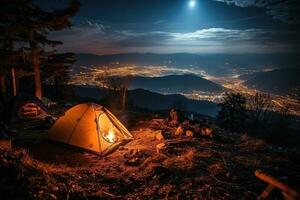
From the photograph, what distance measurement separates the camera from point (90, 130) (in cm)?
1197

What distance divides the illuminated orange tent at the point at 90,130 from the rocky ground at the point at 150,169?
1.35 feet

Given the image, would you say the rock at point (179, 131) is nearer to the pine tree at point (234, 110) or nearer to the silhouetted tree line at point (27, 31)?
the silhouetted tree line at point (27, 31)

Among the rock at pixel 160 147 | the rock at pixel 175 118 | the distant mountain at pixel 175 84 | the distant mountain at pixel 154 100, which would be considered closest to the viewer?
the rock at pixel 160 147

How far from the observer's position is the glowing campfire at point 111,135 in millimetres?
12316

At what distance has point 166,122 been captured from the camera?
52.5 ft

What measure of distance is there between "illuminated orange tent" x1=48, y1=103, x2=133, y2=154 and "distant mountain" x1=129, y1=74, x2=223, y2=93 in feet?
465

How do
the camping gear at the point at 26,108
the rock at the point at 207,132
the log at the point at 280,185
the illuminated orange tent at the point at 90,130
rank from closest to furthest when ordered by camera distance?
the log at the point at 280,185
the illuminated orange tent at the point at 90,130
the rock at the point at 207,132
the camping gear at the point at 26,108

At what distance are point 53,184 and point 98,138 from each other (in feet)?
16.9

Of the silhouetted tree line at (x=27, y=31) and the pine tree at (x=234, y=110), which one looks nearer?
the silhouetted tree line at (x=27, y=31)

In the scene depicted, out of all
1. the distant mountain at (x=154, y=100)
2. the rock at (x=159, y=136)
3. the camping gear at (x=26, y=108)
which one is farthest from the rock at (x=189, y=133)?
the distant mountain at (x=154, y=100)

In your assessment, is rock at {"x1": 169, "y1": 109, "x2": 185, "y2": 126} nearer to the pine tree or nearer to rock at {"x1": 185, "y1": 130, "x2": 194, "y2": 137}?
rock at {"x1": 185, "y1": 130, "x2": 194, "y2": 137}

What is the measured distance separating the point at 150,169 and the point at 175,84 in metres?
162

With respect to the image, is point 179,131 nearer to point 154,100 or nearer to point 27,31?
point 27,31

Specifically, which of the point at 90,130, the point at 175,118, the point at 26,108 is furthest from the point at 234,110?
the point at 90,130
